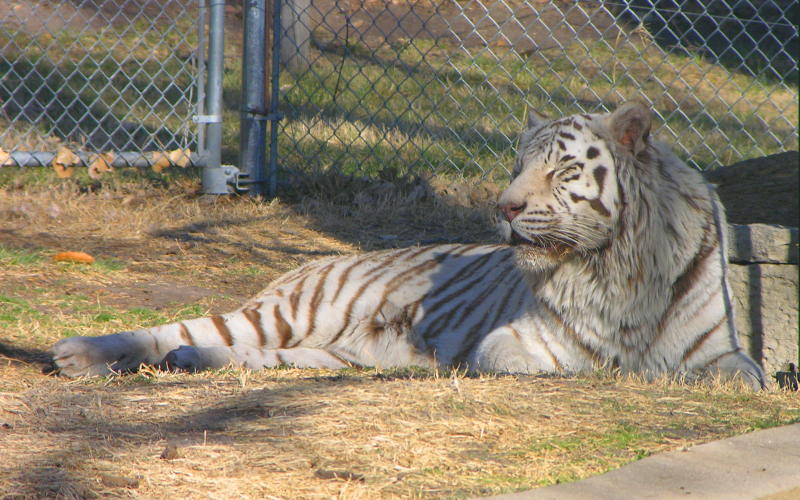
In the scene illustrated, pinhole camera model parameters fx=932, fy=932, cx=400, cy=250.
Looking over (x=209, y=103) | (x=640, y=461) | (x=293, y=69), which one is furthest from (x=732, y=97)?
(x=640, y=461)

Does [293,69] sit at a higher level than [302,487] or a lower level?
higher

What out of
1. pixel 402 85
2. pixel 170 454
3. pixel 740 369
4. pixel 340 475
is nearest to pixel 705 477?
pixel 340 475

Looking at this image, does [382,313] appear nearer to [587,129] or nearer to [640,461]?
[587,129]

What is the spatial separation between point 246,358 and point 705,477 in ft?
7.35

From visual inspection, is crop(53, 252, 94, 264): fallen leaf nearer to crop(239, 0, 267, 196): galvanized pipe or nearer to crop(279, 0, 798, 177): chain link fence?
crop(239, 0, 267, 196): galvanized pipe

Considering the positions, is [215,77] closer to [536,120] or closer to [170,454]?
[536,120]

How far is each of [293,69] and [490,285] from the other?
6946 mm

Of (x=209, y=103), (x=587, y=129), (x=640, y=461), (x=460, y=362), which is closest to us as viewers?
(x=640, y=461)

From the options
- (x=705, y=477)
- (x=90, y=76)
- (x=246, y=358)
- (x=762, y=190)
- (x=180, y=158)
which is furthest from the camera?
(x=90, y=76)

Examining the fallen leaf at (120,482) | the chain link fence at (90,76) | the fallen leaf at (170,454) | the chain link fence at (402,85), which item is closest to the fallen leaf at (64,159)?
the chain link fence at (402,85)

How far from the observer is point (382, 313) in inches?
175

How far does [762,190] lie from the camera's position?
18.5 feet

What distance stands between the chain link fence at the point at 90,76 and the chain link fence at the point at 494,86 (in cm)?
127

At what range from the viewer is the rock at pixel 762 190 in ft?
17.2
